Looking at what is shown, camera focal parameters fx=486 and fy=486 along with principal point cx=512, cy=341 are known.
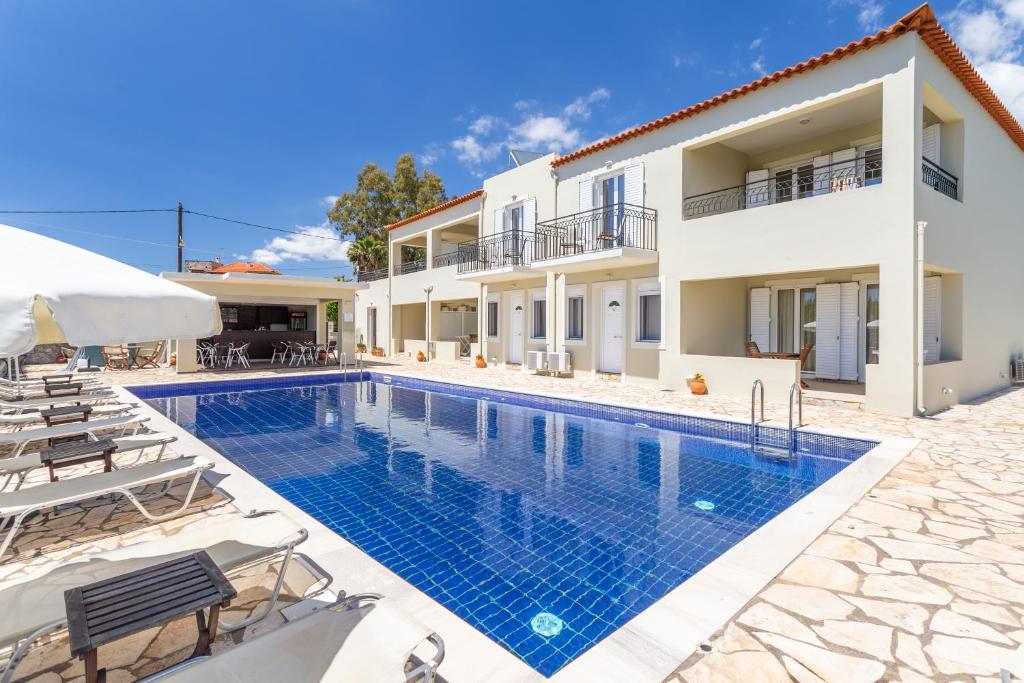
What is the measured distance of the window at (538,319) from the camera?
60.2ft

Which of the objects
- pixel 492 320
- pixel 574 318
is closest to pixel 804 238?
pixel 574 318

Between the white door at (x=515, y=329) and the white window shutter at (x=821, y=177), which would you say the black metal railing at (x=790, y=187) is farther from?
the white door at (x=515, y=329)

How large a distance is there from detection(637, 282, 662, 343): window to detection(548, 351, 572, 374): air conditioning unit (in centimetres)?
263

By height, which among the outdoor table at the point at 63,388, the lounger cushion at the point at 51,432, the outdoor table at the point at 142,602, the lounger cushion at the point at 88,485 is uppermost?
the outdoor table at the point at 63,388

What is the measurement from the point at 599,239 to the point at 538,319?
4.72m

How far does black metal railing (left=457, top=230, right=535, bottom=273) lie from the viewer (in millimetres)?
17875

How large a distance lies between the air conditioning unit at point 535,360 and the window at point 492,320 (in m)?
3.16

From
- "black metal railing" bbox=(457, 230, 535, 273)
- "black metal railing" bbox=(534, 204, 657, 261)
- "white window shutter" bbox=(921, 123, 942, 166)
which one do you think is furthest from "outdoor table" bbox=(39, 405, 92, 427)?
"white window shutter" bbox=(921, 123, 942, 166)

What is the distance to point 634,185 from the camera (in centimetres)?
1432

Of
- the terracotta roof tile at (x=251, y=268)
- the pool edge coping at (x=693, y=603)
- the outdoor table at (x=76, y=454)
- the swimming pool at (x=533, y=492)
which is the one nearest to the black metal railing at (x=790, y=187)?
the swimming pool at (x=533, y=492)

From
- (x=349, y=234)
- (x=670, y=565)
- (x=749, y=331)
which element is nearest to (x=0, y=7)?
(x=670, y=565)

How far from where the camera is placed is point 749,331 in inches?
581

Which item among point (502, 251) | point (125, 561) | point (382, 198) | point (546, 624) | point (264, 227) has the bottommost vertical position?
point (546, 624)

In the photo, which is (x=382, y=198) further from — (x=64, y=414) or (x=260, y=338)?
(x=64, y=414)
